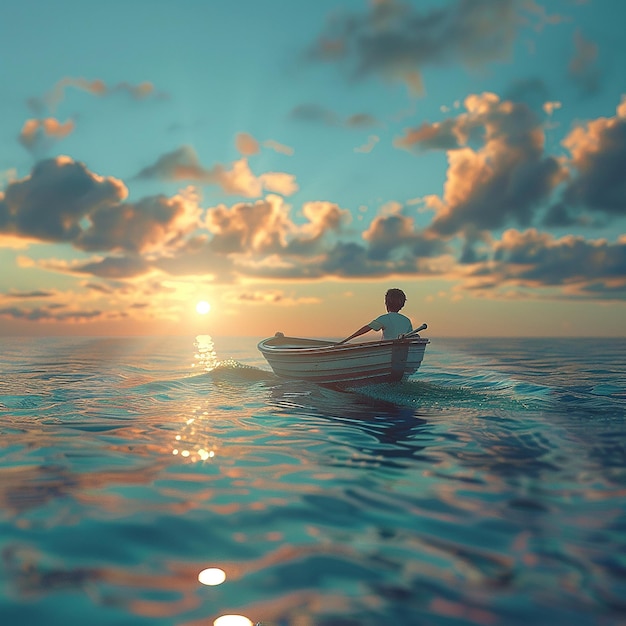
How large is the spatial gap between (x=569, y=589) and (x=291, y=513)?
296 cm

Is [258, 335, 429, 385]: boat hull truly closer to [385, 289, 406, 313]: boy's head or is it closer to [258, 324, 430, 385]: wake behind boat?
[258, 324, 430, 385]: wake behind boat

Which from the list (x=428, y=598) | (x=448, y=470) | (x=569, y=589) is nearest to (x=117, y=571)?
(x=428, y=598)

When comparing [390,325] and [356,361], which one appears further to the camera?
[356,361]

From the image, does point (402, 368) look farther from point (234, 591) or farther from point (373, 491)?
point (234, 591)

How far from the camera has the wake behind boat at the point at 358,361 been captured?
1647 centimetres

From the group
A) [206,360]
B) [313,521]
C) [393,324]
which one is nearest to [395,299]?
[393,324]

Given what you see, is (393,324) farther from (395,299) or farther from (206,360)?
(206,360)

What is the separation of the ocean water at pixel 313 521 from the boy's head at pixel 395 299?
5478 millimetres

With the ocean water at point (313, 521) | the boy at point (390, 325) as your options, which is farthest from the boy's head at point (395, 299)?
the ocean water at point (313, 521)

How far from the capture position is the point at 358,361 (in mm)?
17203

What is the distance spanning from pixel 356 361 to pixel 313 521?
38.9ft

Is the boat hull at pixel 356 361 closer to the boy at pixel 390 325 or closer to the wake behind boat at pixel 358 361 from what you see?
the wake behind boat at pixel 358 361

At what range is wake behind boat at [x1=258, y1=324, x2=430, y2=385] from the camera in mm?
16469

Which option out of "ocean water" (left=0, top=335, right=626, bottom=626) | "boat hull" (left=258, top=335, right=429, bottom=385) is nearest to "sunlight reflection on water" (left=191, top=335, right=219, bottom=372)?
"boat hull" (left=258, top=335, right=429, bottom=385)
